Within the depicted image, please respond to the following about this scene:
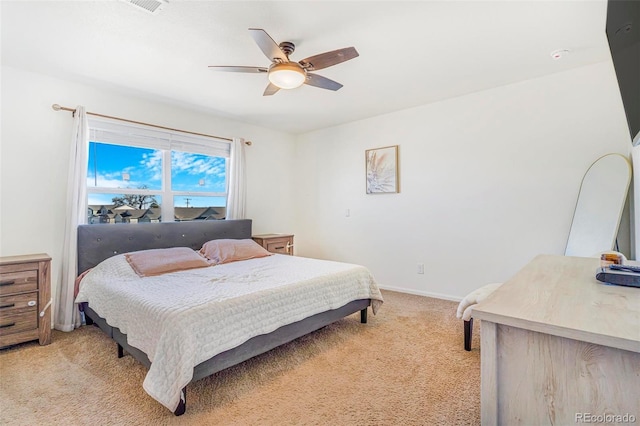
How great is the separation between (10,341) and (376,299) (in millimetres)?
3123

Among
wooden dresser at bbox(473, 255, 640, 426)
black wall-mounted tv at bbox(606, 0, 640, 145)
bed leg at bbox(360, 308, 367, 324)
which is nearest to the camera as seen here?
wooden dresser at bbox(473, 255, 640, 426)

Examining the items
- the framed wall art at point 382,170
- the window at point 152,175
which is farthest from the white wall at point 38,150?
the framed wall art at point 382,170

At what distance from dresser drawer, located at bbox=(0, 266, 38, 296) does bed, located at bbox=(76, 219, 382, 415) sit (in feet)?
1.14

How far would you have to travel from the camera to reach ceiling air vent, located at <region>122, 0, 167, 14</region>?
1.94 metres

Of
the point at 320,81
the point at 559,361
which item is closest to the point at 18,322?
the point at 320,81

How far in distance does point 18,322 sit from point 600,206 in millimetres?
5082

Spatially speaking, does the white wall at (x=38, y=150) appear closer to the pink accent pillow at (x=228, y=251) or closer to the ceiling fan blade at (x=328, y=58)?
the pink accent pillow at (x=228, y=251)

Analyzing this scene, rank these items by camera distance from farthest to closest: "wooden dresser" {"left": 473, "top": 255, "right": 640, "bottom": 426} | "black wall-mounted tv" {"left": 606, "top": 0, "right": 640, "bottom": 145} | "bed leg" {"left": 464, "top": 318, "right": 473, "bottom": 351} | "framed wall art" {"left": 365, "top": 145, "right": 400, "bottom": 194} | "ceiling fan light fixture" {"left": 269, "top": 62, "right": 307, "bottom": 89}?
"framed wall art" {"left": 365, "top": 145, "right": 400, "bottom": 194} < "bed leg" {"left": 464, "top": 318, "right": 473, "bottom": 351} < "ceiling fan light fixture" {"left": 269, "top": 62, "right": 307, "bottom": 89} < "black wall-mounted tv" {"left": 606, "top": 0, "right": 640, "bottom": 145} < "wooden dresser" {"left": 473, "top": 255, "right": 640, "bottom": 426}

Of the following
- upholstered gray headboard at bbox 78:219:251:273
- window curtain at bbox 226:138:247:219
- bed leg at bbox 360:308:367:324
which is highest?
window curtain at bbox 226:138:247:219

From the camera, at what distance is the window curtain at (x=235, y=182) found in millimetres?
4457

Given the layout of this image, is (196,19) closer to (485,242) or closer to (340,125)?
(340,125)

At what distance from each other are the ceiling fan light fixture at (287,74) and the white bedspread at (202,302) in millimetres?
1567

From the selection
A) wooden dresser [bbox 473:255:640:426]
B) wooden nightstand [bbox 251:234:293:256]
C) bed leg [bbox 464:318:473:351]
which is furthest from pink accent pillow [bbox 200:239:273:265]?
wooden dresser [bbox 473:255:640:426]

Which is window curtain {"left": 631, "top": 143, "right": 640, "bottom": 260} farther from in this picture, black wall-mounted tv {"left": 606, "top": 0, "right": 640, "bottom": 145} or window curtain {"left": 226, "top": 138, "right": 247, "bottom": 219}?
window curtain {"left": 226, "top": 138, "right": 247, "bottom": 219}
